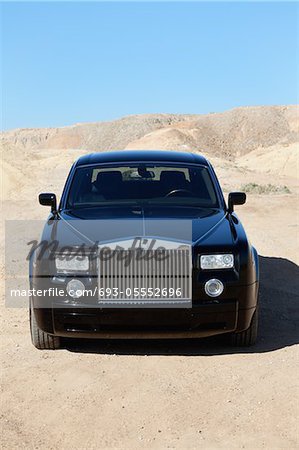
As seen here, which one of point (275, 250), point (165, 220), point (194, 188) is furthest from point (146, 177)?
point (275, 250)

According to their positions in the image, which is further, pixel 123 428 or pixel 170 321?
pixel 170 321

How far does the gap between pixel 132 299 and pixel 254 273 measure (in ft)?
3.33

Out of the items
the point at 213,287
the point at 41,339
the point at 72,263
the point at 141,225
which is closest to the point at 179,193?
the point at 141,225

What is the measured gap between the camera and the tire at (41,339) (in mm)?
5664

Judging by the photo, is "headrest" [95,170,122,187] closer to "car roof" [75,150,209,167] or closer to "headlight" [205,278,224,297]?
"car roof" [75,150,209,167]

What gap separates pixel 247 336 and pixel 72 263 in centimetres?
157

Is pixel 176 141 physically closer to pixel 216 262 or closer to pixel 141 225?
pixel 141 225

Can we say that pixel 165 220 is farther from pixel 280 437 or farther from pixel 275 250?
pixel 275 250

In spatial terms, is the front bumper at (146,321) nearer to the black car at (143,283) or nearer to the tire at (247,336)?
the black car at (143,283)

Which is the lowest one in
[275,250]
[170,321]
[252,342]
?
[275,250]

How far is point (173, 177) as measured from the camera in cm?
693

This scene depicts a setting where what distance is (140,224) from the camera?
575 cm

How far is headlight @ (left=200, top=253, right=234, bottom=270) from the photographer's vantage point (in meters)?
5.31

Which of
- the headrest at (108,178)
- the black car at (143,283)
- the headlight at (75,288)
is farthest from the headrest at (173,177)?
the headlight at (75,288)
